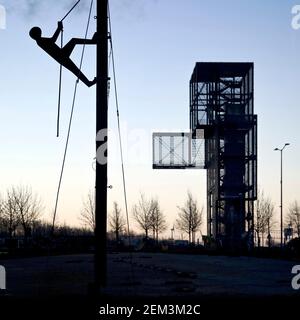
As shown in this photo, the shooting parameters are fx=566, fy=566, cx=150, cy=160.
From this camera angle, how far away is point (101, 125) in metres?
11.4

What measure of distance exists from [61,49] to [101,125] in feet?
5.57

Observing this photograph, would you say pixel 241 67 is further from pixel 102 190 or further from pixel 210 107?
pixel 102 190

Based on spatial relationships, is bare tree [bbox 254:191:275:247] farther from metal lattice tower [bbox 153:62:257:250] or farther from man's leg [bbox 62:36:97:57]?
man's leg [bbox 62:36:97:57]

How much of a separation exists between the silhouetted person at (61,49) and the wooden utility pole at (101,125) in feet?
0.81

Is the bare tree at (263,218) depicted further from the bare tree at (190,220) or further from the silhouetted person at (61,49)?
the silhouetted person at (61,49)

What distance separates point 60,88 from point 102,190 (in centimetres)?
244

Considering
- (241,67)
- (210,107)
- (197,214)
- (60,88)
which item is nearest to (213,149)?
(210,107)

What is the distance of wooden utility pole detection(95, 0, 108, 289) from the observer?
11.5 metres

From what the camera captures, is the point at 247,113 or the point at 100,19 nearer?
the point at 100,19

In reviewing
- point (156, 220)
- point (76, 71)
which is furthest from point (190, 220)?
point (76, 71)

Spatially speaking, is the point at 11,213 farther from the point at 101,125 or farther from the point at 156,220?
the point at 101,125

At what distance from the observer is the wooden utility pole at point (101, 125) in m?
11.5
